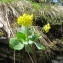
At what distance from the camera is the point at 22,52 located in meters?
3.51

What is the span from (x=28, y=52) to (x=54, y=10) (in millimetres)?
1153

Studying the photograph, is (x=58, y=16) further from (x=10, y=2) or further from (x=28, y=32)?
(x=28, y=32)

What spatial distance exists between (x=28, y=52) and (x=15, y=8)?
92 centimetres

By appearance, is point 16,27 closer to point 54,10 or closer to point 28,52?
point 28,52

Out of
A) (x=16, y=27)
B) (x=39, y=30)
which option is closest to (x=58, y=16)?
(x=39, y=30)

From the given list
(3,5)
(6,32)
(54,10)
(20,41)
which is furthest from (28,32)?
(54,10)

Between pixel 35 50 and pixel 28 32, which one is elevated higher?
pixel 28 32

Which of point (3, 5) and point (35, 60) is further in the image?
point (3, 5)

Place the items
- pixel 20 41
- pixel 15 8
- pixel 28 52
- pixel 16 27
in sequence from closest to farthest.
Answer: pixel 20 41 < pixel 28 52 < pixel 16 27 < pixel 15 8

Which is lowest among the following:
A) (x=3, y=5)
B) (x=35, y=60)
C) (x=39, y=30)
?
(x=35, y=60)

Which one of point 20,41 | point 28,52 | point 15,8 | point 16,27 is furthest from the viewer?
point 15,8

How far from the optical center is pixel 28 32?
329 cm

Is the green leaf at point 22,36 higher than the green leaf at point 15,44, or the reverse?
the green leaf at point 22,36

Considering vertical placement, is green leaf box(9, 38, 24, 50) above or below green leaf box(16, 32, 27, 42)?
below
